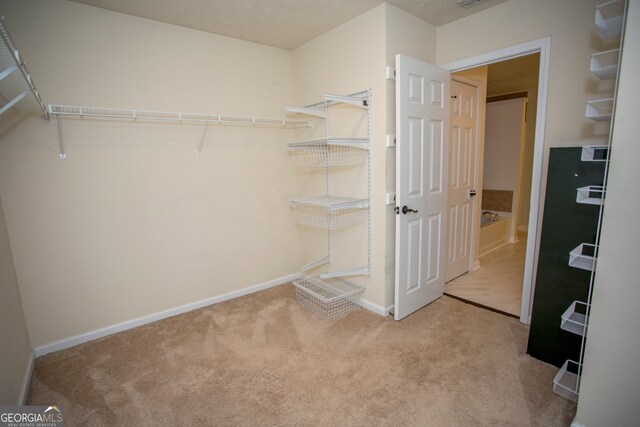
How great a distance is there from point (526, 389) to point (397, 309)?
993mm

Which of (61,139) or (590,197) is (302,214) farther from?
(590,197)

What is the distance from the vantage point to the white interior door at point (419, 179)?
7.97ft

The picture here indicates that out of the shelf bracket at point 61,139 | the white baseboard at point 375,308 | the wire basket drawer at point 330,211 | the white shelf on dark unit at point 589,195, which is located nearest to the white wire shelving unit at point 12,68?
the shelf bracket at point 61,139

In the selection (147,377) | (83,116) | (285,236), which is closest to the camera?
(147,377)

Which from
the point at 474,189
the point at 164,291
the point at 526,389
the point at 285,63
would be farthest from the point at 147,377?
the point at 474,189

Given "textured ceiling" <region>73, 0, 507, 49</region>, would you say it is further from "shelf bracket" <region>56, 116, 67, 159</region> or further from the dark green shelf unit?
the dark green shelf unit

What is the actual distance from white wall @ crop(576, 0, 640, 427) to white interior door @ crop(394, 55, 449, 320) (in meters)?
1.26

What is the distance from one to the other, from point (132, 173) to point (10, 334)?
131 centimetres

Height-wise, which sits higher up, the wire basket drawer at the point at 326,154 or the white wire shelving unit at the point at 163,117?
the white wire shelving unit at the point at 163,117

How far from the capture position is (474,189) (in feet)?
11.9

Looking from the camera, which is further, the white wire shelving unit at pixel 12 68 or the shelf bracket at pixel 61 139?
the shelf bracket at pixel 61 139

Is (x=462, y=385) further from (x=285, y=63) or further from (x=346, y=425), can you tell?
(x=285, y=63)

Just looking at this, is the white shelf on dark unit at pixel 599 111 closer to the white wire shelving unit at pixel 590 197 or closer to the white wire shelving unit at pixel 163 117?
the white wire shelving unit at pixel 590 197

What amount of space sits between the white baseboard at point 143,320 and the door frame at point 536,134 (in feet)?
7.82
